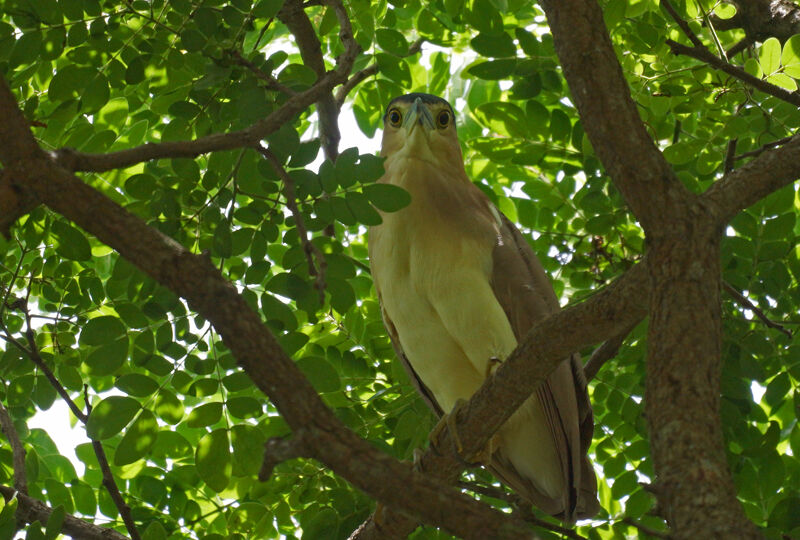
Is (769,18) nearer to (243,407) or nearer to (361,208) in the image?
(361,208)

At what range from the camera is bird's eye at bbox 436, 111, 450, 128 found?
4688 millimetres

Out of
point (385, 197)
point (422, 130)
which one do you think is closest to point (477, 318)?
point (385, 197)

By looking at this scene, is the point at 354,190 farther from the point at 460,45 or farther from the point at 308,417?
the point at 460,45

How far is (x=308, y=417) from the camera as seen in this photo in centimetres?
212

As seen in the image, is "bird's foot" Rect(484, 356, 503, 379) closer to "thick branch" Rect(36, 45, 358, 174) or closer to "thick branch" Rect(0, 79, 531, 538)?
"thick branch" Rect(36, 45, 358, 174)

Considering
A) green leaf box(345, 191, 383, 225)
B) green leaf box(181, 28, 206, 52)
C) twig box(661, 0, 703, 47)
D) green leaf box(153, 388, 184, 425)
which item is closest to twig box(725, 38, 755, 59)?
twig box(661, 0, 703, 47)

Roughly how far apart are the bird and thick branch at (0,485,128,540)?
4.90 feet

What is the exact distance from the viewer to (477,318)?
3811 mm

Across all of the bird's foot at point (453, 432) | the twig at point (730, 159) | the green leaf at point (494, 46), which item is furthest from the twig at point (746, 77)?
the bird's foot at point (453, 432)

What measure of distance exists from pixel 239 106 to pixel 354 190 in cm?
51

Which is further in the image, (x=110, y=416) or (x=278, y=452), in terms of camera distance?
(x=110, y=416)

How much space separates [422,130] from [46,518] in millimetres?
2480

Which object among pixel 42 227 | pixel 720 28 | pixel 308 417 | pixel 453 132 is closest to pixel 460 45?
pixel 453 132

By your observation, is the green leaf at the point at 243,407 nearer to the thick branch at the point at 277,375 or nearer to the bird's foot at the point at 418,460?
the bird's foot at the point at 418,460
